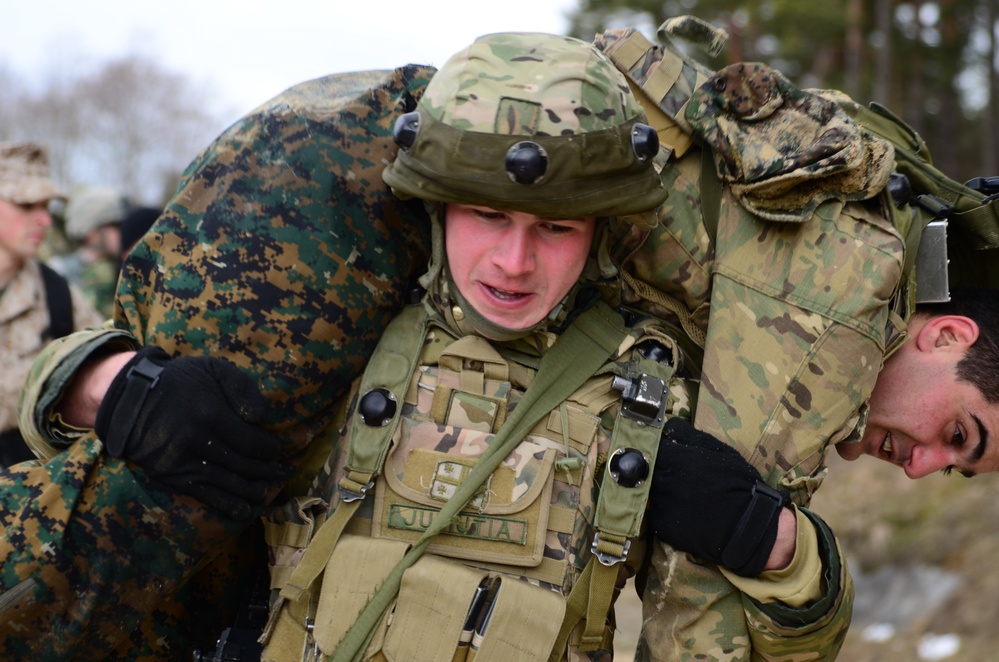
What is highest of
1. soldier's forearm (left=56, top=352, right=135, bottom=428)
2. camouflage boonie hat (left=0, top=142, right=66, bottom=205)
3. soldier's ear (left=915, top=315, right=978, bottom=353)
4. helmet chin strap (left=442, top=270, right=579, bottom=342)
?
helmet chin strap (left=442, top=270, right=579, bottom=342)

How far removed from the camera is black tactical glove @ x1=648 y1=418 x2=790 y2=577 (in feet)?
8.80

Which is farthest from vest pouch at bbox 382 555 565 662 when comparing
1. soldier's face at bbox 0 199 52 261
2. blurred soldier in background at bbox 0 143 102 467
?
soldier's face at bbox 0 199 52 261

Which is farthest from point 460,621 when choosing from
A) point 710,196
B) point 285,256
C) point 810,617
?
point 710,196

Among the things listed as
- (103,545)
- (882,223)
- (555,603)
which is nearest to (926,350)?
(882,223)

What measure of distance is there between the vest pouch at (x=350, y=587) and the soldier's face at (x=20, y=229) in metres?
4.02

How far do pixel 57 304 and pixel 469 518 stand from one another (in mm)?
4070

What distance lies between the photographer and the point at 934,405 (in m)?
3.21

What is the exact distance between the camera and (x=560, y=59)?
108 inches

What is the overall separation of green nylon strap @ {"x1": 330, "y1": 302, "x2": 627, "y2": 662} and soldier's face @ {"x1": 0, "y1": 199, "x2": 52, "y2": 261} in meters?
4.13

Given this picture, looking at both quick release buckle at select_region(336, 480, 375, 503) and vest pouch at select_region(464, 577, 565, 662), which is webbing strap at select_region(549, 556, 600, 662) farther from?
quick release buckle at select_region(336, 480, 375, 503)

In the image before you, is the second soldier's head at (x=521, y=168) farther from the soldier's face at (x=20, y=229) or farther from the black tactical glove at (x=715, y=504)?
the soldier's face at (x=20, y=229)

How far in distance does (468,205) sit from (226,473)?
0.93 meters

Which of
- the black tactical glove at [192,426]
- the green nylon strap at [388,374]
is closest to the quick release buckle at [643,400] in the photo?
the green nylon strap at [388,374]

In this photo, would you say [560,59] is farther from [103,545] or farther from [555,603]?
[103,545]
